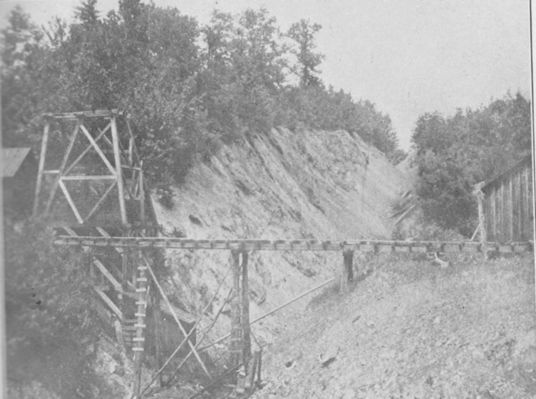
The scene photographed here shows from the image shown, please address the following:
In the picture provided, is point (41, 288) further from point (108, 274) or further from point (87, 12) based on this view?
point (87, 12)

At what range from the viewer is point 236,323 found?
1188cm

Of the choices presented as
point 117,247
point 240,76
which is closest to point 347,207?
point 240,76

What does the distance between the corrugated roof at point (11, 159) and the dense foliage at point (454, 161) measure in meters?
10.2

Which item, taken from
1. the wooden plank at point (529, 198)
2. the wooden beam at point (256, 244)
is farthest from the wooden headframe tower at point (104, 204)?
the wooden plank at point (529, 198)

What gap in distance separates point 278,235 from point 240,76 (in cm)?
558

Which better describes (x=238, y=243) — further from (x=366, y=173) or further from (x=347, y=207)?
(x=366, y=173)

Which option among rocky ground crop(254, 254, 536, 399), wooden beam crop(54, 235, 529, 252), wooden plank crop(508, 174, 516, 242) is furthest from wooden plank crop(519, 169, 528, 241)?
wooden beam crop(54, 235, 529, 252)

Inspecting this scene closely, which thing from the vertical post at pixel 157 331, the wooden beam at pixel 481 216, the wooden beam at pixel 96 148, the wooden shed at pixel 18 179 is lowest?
the vertical post at pixel 157 331

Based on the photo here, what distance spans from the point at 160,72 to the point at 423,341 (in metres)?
10.7

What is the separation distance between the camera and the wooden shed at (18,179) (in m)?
8.73

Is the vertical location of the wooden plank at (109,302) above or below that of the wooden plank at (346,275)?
below

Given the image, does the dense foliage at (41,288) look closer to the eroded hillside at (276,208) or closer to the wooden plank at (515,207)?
the eroded hillside at (276,208)

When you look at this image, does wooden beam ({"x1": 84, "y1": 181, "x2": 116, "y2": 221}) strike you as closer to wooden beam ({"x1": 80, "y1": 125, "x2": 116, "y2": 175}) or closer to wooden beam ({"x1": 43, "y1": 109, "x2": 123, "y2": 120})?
wooden beam ({"x1": 80, "y1": 125, "x2": 116, "y2": 175})

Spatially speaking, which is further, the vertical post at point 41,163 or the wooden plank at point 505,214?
the wooden plank at point 505,214
